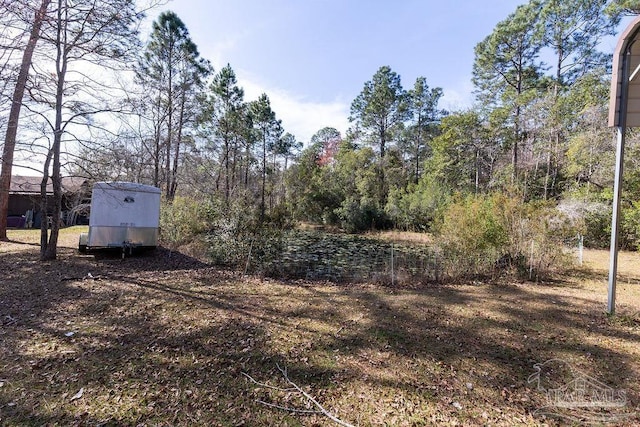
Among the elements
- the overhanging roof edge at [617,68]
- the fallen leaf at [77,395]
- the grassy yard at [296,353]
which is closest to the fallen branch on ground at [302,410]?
the grassy yard at [296,353]

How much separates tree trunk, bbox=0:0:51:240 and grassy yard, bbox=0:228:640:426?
13.1 ft

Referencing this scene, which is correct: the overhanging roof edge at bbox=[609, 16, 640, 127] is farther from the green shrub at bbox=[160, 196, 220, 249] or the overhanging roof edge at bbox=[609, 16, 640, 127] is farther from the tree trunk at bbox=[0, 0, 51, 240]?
the green shrub at bbox=[160, 196, 220, 249]

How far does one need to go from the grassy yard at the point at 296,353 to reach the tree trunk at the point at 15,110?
3.99 m

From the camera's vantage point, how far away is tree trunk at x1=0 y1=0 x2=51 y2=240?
4.90 m

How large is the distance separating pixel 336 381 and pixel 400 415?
2.10 ft

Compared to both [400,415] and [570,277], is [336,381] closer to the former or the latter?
[400,415]

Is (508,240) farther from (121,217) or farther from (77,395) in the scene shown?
(121,217)

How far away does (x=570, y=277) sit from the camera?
7051 millimetres

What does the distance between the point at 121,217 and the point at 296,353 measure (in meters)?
6.99

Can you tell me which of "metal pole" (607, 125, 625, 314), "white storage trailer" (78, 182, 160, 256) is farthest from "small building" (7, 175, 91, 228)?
"metal pole" (607, 125, 625, 314)

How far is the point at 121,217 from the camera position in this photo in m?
7.72

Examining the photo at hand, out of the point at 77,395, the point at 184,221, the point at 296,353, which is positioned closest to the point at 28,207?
the point at 184,221

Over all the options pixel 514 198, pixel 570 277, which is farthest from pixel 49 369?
pixel 570 277

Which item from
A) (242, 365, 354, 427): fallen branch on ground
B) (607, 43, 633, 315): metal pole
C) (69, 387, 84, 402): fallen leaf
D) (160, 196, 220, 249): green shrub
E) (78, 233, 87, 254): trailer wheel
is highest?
(607, 43, 633, 315): metal pole
